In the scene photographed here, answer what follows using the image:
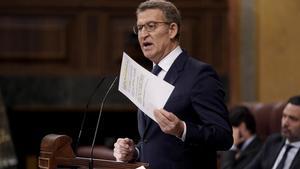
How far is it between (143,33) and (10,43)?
3.87 meters

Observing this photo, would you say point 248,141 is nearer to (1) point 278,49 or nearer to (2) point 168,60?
(1) point 278,49

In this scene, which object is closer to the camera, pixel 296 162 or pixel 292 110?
pixel 296 162

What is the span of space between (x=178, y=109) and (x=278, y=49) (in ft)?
12.8

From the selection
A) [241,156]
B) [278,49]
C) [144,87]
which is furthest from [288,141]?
[144,87]

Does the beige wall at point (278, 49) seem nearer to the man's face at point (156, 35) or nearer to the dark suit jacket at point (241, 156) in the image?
the dark suit jacket at point (241, 156)

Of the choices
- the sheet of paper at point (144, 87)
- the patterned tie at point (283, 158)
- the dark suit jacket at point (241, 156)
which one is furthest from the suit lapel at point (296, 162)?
the sheet of paper at point (144, 87)

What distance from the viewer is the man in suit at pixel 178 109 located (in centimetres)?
259

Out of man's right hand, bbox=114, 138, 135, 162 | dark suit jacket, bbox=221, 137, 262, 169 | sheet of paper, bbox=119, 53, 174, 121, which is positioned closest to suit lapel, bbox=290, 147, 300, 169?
dark suit jacket, bbox=221, 137, 262, 169

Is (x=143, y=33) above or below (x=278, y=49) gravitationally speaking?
above

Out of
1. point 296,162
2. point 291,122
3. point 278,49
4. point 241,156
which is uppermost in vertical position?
point 278,49

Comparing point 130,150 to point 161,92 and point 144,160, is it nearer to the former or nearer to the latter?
point 144,160

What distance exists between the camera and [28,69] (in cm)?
644

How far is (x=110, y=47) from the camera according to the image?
6.42 meters

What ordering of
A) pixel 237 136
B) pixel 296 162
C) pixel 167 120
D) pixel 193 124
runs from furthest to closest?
pixel 237 136 → pixel 296 162 → pixel 193 124 → pixel 167 120
